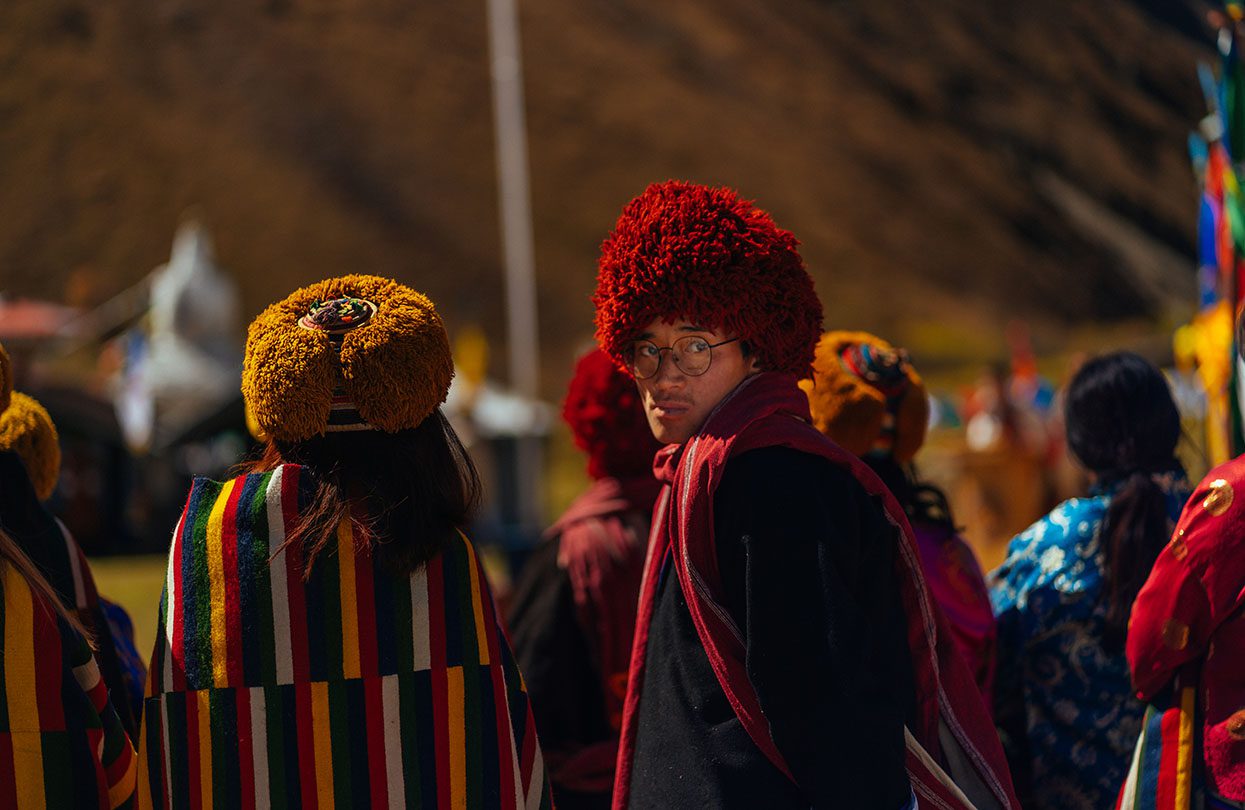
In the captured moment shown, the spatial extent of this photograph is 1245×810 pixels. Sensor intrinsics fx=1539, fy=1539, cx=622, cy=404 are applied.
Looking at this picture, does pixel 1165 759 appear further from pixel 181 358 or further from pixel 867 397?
pixel 181 358

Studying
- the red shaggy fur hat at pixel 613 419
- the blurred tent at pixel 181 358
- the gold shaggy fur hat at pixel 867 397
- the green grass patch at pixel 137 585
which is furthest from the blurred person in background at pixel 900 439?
the blurred tent at pixel 181 358

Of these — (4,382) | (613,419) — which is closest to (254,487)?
(4,382)

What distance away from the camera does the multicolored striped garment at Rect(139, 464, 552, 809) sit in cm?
241

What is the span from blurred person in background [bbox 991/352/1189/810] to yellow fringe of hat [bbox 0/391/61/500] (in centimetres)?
211

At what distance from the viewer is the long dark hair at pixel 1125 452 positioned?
10.7 ft

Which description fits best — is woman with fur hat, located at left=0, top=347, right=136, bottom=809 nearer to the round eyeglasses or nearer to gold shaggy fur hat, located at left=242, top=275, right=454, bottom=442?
gold shaggy fur hat, located at left=242, top=275, right=454, bottom=442

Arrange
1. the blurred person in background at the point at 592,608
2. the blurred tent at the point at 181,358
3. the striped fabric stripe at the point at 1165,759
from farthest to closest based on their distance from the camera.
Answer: the blurred tent at the point at 181,358, the blurred person in background at the point at 592,608, the striped fabric stripe at the point at 1165,759

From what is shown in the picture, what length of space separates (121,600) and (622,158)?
5496 cm

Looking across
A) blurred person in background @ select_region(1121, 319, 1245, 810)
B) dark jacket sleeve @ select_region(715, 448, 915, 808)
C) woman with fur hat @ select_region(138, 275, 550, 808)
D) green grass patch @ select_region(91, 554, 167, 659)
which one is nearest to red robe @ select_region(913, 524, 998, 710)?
blurred person in background @ select_region(1121, 319, 1245, 810)

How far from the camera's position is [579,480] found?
35062mm

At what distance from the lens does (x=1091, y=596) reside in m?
3.32

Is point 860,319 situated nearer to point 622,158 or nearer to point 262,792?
point 622,158

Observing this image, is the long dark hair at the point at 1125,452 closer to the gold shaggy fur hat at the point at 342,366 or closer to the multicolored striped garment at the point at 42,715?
the gold shaggy fur hat at the point at 342,366

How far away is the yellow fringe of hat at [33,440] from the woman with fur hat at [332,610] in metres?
0.88
